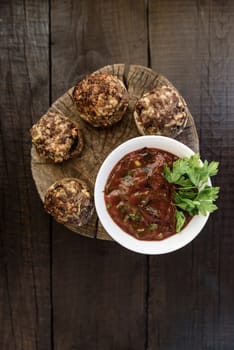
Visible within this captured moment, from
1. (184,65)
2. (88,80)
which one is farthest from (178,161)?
(184,65)

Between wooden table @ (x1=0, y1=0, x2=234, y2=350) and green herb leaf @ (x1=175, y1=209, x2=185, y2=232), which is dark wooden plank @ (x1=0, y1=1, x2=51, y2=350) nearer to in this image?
wooden table @ (x1=0, y1=0, x2=234, y2=350)

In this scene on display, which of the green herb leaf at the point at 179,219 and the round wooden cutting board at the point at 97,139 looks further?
the round wooden cutting board at the point at 97,139

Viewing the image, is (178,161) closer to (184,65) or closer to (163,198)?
(163,198)

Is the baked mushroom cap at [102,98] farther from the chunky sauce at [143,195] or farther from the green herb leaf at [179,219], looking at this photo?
the green herb leaf at [179,219]

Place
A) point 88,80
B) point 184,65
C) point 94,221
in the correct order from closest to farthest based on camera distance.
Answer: point 88,80, point 94,221, point 184,65

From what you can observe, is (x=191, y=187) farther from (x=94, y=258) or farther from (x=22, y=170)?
(x=22, y=170)

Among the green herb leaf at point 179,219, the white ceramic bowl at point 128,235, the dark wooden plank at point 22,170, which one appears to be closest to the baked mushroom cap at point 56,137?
the white ceramic bowl at point 128,235
